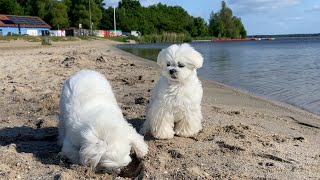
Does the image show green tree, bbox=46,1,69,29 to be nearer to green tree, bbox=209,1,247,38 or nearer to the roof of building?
the roof of building

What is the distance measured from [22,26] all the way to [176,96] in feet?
239

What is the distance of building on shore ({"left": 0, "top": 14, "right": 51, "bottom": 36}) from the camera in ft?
225

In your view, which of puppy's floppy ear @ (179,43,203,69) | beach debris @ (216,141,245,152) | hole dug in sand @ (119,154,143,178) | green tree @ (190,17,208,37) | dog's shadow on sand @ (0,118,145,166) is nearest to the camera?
hole dug in sand @ (119,154,143,178)

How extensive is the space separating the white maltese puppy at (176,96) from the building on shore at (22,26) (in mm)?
66889

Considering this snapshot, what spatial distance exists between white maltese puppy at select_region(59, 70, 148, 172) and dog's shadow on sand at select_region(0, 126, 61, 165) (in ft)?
0.79

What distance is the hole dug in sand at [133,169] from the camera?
13.6 ft

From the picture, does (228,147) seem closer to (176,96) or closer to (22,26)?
(176,96)

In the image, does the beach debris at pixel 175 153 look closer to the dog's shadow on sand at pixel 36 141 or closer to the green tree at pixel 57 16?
the dog's shadow on sand at pixel 36 141

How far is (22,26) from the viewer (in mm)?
72750

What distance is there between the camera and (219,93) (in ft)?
35.8

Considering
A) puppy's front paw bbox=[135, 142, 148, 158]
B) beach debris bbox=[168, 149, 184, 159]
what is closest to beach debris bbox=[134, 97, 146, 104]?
beach debris bbox=[168, 149, 184, 159]

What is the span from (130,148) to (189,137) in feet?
6.00

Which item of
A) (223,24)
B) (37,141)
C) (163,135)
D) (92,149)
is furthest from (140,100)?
(223,24)

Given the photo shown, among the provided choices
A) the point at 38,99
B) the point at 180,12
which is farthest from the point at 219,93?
the point at 180,12
